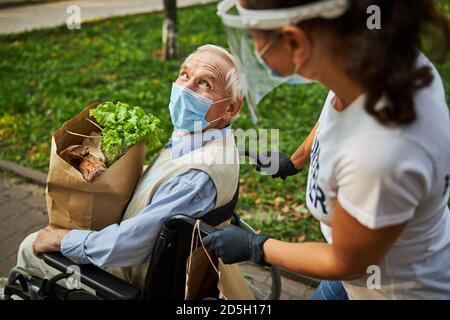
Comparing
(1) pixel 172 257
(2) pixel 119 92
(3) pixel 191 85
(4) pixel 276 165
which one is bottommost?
(2) pixel 119 92

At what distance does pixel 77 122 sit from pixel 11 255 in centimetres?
189

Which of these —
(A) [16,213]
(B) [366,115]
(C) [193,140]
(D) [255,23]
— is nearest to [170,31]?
(A) [16,213]

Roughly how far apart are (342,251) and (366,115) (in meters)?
0.39

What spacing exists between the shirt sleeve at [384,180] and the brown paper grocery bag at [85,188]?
1018 millimetres

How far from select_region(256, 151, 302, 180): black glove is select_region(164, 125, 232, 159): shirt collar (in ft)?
0.99

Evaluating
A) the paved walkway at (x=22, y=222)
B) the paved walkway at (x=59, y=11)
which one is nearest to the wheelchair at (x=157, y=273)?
the paved walkway at (x=22, y=222)

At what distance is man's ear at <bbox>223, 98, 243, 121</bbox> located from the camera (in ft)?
7.13

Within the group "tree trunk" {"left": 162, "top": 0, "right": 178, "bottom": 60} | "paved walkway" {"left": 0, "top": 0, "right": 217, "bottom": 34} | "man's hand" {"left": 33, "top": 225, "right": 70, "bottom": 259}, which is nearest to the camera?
"man's hand" {"left": 33, "top": 225, "right": 70, "bottom": 259}

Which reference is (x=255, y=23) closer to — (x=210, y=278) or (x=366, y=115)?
(x=366, y=115)

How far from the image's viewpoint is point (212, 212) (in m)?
1.93

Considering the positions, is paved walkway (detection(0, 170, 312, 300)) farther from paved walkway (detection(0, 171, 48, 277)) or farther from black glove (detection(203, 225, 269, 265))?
black glove (detection(203, 225, 269, 265))

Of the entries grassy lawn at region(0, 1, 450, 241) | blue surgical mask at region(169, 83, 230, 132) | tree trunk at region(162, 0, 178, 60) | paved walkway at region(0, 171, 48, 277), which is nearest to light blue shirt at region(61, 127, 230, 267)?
blue surgical mask at region(169, 83, 230, 132)

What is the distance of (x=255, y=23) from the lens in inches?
47.5
